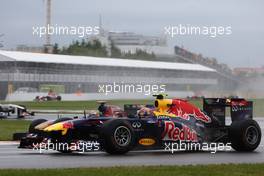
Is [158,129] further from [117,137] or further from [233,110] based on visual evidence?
[233,110]

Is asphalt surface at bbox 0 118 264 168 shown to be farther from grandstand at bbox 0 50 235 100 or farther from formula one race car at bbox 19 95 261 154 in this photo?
grandstand at bbox 0 50 235 100

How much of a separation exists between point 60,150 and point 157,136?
2.40m

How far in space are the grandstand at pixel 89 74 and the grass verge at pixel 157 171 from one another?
119 feet

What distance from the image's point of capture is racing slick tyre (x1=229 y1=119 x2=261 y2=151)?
18719 millimetres

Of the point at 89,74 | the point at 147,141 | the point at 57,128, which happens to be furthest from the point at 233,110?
the point at 89,74

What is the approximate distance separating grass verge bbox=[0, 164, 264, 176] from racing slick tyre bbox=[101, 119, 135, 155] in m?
2.76

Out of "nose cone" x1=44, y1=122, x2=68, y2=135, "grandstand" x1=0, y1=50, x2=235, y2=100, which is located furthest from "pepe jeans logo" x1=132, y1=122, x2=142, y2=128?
"grandstand" x1=0, y1=50, x2=235, y2=100

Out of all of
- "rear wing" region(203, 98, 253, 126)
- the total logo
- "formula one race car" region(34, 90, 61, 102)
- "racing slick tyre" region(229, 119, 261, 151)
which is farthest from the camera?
"formula one race car" region(34, 90, 61, 102)

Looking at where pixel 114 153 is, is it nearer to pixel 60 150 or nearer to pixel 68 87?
pixel 60 150

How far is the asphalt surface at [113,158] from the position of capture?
49.5ft

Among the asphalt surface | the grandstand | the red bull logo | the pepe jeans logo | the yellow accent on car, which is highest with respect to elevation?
the grandstand

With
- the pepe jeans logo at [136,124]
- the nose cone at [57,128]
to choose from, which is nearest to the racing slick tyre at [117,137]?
the pepe jeans logo at [136,124]

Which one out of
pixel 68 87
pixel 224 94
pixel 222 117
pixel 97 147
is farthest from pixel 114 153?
pixel 68 87

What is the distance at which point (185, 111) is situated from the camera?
19.0 m
